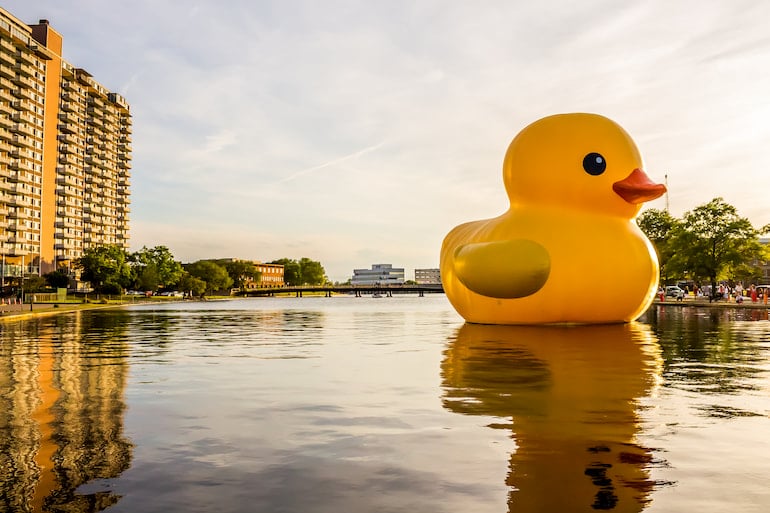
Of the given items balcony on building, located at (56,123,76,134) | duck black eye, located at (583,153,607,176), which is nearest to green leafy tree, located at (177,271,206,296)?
A: balcony on building, located at (56,123,76,134)

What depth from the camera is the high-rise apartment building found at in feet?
335

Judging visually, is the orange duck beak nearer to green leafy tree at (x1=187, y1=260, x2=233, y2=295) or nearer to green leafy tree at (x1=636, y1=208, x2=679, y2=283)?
green leafy tree at (x1=636, y1=208, x2=679, y2=283)

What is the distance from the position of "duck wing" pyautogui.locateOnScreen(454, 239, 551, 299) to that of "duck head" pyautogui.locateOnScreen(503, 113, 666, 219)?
2.28 metres

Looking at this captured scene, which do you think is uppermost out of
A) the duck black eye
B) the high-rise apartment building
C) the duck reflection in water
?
the high-rise apartment building

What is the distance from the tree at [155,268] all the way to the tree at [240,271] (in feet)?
266

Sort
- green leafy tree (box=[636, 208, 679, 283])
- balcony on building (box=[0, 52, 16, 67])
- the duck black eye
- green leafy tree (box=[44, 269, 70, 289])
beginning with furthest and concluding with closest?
green leafy tree (box=[44, 269, 70, 289]) < balcony on building (box=[0, 52, 16, 67]) < green leafy tree (box=[636, 208, 679, 283]) < the duck black eye

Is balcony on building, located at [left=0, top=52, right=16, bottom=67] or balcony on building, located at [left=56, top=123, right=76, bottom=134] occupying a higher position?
balcony on building, located at [left=0, top=52, right=16, bottom=67]

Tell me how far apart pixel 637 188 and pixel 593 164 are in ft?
5.00

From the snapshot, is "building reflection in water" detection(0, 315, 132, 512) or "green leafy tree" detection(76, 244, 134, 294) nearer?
"building reflection in water" detection(0, 315, 132, 512)

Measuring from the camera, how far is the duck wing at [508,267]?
20.6 metres

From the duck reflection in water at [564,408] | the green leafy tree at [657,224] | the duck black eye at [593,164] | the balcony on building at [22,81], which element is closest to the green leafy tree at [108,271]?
the balcony on building at [22,81]

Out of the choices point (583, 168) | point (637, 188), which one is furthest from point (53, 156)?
point (637, 188)

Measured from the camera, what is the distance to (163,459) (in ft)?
20.0

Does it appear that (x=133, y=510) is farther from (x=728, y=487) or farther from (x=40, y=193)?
(x=40, y=193)
